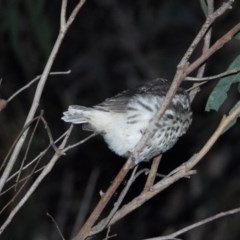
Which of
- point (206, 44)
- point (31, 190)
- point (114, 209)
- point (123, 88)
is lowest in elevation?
point (123, 88)

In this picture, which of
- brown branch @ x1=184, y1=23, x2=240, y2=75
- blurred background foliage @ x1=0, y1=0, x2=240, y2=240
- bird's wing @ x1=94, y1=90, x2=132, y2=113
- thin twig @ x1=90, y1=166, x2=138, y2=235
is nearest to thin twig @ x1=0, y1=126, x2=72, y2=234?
thin twig @ x1=90, y1=166, x2=138, y2=235

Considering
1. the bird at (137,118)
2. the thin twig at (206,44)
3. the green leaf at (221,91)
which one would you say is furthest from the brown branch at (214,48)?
the bird at (137,118)

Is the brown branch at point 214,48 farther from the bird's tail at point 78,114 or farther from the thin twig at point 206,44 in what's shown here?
the bird's tail at point 78,114

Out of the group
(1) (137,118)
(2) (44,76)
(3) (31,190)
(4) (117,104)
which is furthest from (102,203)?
(4) (117,104)

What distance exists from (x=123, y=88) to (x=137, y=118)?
3.70 meters

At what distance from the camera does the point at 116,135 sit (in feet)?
11.8

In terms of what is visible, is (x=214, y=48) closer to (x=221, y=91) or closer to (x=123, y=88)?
(x=221, y=91)

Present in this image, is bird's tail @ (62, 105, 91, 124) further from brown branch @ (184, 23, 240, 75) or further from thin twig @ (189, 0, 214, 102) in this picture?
brown branch @ (184, 23, 240, 75)

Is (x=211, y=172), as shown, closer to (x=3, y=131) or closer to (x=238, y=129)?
(x=238, y=129)

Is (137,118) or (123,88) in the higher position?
(137,118)

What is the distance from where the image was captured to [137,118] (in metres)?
3.50

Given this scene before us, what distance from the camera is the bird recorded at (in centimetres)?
344

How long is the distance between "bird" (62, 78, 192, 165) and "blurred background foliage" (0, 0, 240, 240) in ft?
9.97

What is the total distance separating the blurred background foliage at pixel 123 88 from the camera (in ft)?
22.7
